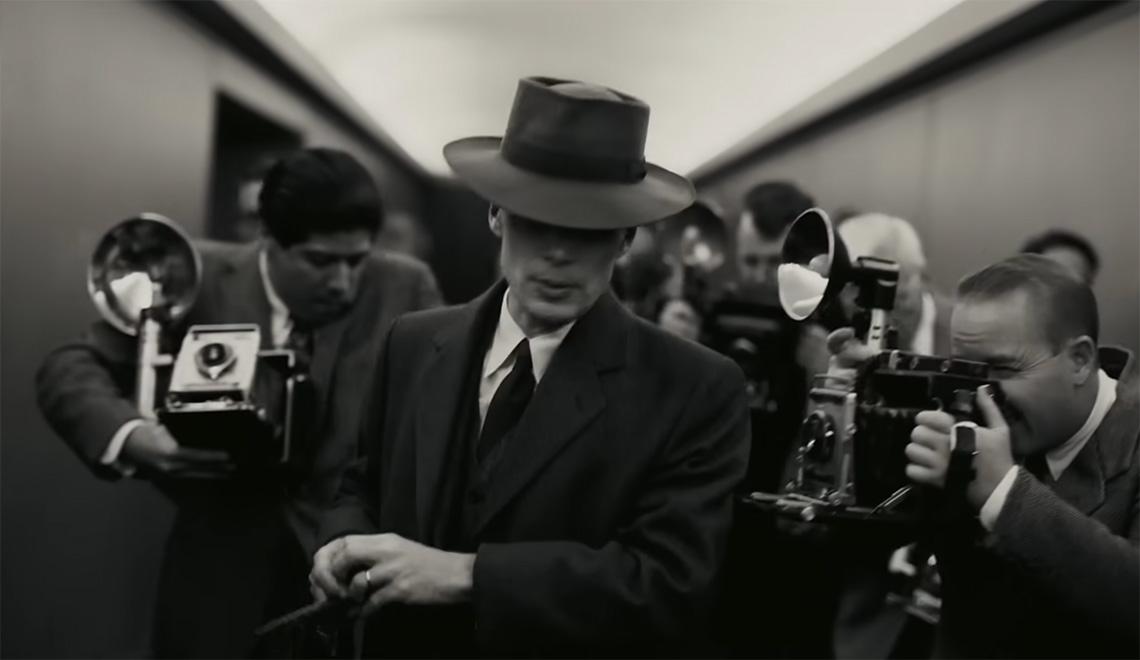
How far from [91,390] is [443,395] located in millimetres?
1263

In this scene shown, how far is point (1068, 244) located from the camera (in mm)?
4004

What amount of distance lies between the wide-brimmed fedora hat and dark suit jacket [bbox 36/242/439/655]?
991mm

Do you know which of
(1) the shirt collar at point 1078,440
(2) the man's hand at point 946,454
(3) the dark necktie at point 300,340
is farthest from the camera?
(3) the dark necktie at point 300,340

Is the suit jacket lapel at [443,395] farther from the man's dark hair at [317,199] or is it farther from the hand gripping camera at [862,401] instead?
the man's dark hair at [317,199]

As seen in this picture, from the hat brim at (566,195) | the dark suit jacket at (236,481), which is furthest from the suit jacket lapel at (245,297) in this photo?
the hat brim at (566,195)

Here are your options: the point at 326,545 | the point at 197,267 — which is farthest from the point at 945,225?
the point at 326,545

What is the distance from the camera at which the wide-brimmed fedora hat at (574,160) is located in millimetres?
1719

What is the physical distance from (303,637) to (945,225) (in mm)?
4473

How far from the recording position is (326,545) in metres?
1.80

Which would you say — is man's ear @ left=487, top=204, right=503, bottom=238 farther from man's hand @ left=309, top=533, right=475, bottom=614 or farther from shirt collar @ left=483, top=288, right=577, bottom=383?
man's hand @ left=309, top=533, right=475, bottom=614

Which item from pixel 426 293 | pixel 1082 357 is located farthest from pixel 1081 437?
pixel 426 293

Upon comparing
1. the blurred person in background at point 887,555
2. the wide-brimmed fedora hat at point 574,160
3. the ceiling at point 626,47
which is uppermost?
the ceiling at point 626,47

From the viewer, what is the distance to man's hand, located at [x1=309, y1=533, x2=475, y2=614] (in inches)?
64.9

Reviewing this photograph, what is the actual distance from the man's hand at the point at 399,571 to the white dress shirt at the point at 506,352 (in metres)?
0.25
